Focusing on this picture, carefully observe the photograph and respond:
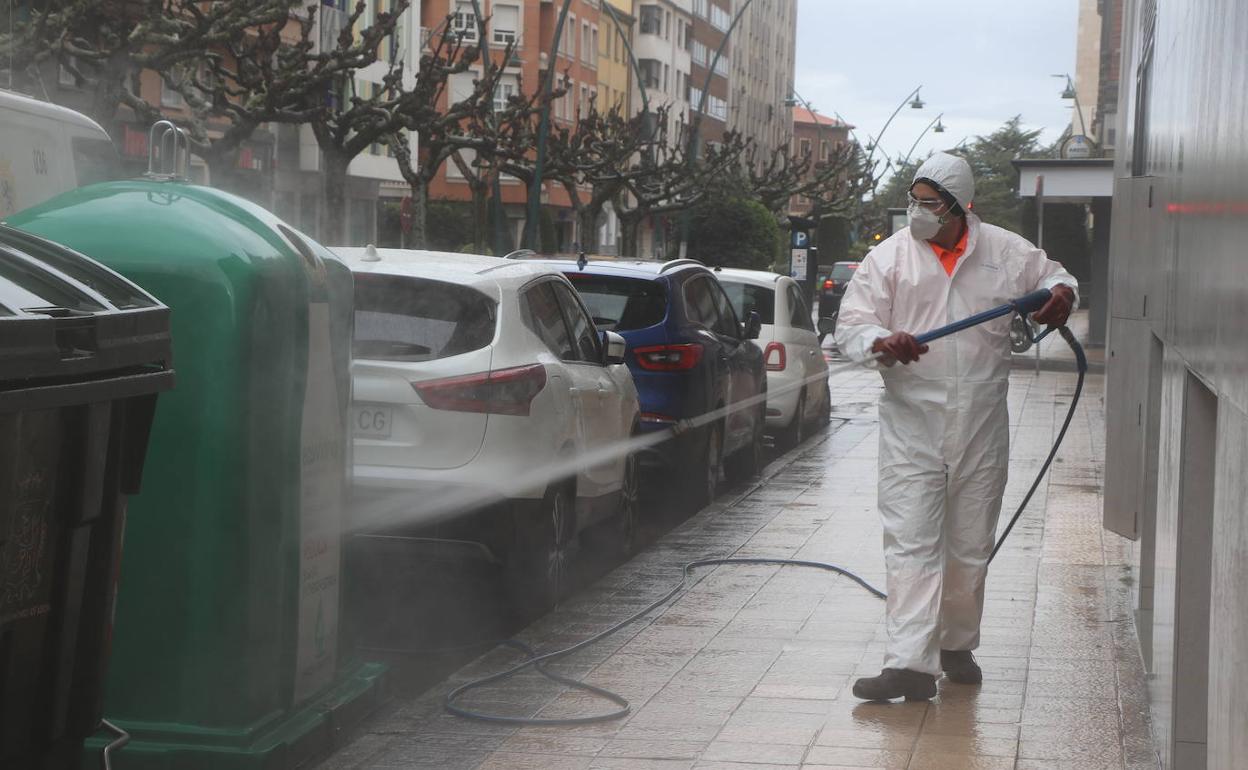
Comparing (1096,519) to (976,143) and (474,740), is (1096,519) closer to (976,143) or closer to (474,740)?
(474,740)

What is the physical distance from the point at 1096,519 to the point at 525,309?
17.0 feet

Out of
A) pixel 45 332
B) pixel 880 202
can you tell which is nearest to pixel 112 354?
pixel 45 332

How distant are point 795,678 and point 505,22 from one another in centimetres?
7680

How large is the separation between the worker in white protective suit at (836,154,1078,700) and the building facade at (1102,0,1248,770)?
1.96ft

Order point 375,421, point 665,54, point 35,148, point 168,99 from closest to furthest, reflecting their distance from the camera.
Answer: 1. point 375,421
2. point 35,148
3. point 168,99
4. point 665,54

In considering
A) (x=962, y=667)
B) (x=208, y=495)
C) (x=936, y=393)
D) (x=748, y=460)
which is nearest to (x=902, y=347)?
(x=936, y=393)

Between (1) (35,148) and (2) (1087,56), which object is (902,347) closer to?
(1) (35,148)

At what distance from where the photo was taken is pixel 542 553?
27.5ft

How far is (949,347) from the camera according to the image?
6535mm

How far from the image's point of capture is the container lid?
3887 millimetres

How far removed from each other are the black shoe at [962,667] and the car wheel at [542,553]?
80.0 inches

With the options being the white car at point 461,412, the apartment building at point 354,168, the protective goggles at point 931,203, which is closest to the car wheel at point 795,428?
the white car at point 461,412

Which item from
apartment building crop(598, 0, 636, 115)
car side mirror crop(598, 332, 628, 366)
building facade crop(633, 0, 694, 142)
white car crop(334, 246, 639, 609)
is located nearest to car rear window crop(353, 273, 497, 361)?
white car crop(334, 246, 639, 609)

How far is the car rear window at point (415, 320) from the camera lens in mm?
7953
